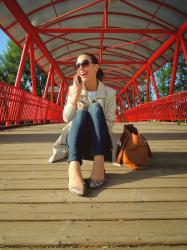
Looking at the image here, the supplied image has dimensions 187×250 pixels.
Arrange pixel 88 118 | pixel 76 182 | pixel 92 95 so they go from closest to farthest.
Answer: pixel 76 182 < pixel 88 118 < pixel 92 95

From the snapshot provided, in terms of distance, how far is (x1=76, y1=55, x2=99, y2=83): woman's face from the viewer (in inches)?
120

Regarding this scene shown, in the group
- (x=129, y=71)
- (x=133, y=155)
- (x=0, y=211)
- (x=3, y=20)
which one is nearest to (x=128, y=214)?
(x=0, y=211)

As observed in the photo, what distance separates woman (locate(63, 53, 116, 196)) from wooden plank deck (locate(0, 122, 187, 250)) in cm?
13

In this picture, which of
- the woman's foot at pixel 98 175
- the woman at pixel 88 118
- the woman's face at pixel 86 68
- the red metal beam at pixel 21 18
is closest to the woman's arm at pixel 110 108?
the woman at pixel 88 118

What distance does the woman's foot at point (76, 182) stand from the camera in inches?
94.3

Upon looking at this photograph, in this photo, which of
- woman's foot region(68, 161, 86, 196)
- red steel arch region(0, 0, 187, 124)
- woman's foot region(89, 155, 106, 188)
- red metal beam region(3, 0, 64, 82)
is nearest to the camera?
woman's foot region(68, 161, 86, 196)

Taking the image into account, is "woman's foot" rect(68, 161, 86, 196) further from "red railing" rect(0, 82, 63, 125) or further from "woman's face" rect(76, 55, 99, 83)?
"red railing" rect(0, 82, 63, 125)

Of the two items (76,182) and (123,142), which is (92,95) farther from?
(76,182)

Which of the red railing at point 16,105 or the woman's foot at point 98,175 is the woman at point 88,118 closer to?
the woman's foot at point 98,175

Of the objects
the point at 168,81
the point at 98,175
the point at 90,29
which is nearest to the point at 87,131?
the point at 98,175

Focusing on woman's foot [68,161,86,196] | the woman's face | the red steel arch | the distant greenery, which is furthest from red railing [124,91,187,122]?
the distant greenery

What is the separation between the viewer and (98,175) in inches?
104

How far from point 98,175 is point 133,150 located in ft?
2.05

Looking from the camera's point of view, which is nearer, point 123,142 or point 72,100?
point 72,100
